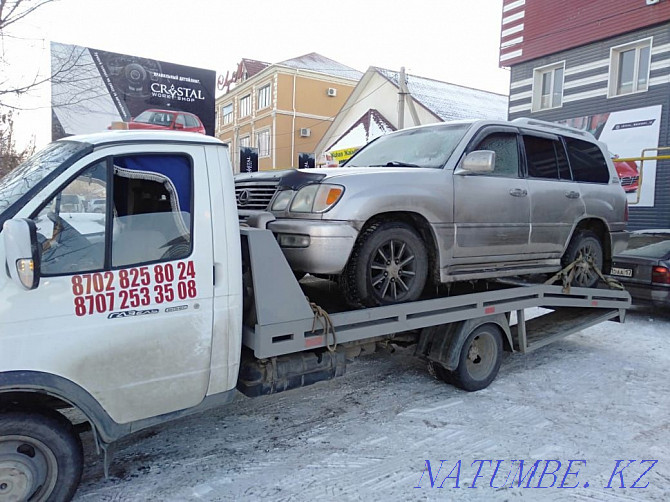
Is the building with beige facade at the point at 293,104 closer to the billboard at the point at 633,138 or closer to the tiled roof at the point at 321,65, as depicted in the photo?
the tiled roof at the point at 321,65

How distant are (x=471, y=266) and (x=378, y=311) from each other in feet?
4.05

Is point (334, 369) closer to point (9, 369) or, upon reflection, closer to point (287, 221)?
point (287, 221)

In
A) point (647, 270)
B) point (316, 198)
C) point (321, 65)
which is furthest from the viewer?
point (321, 65)

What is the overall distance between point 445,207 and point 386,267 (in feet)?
2.53

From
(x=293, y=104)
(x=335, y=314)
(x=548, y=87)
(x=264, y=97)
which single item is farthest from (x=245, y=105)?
(x=335, y=314)

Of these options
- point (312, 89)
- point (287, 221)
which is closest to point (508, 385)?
point (287, 221)

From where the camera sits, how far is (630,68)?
13.5 m

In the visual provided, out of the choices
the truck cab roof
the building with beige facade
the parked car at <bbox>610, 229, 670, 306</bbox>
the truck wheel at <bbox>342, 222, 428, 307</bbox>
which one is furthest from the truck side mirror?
the building with beige facade

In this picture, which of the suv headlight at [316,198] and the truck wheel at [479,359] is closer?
the suv headlight at [316,198]

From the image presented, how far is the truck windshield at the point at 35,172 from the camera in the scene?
2617mm

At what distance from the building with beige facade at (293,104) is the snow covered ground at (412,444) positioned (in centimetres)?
2941

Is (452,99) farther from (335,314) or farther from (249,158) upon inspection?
(335,314)

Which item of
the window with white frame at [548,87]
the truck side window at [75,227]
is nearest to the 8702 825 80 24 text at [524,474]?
the truck side window at [75,227]

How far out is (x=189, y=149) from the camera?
3.09 metres
